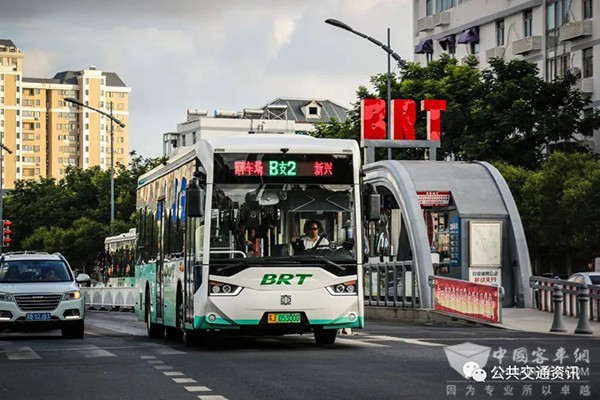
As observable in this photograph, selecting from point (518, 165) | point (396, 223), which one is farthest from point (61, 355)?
point (518, 165)

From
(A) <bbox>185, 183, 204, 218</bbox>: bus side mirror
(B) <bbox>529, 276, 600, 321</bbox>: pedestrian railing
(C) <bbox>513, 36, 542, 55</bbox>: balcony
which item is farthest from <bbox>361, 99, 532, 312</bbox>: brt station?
(C) <bbox>513, 36, 542, 55</bbox>: balcony

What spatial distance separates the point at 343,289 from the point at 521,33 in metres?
59.4

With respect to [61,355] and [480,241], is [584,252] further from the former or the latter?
[61,355]

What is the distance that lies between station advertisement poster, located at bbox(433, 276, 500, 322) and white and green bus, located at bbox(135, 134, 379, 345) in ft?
36.0

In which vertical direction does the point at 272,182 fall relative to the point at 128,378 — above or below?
above

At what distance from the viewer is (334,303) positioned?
2152cm

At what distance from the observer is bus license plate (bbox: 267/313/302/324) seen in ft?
69.8

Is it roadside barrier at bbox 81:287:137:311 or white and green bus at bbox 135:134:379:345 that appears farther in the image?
roadside barrier at bbox 81:287:137:311

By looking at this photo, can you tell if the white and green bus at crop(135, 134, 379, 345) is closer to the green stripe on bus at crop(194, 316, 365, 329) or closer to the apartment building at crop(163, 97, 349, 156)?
the green stripe on bus at crop(194, 316, 365, 329)

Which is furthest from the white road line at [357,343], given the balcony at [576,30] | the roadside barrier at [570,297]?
the balcony at [576,30]

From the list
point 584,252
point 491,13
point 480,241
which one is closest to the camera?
point 480,241

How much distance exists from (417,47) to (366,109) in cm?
3915

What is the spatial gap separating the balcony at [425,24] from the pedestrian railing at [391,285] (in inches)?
1863

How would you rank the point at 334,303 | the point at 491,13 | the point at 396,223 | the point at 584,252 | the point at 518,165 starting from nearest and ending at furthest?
the point at 334,303
the point at 396,223
the point at 584,252
the point at 518,165
the point at 491,13
